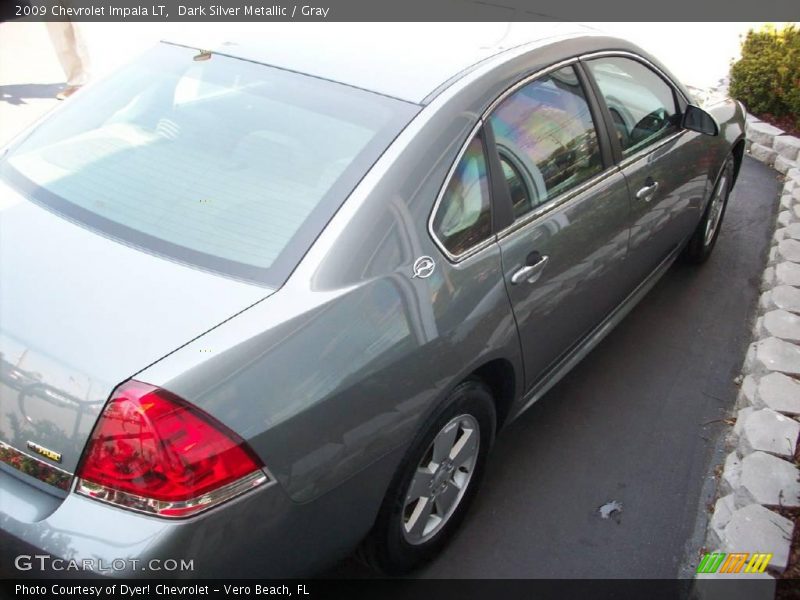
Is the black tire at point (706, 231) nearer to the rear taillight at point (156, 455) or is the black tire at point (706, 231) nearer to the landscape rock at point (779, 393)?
the landscape rock at point (779, 393)

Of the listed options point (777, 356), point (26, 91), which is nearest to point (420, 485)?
point (777, 356)

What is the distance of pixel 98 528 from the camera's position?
1.91 metres

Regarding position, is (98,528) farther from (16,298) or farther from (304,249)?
(304,249)

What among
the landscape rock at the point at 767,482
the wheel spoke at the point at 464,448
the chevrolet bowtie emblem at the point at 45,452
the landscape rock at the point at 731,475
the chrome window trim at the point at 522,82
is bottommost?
the landscape rock at the point at 731,475

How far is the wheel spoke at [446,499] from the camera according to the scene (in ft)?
9.37

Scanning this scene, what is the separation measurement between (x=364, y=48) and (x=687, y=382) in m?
2.38

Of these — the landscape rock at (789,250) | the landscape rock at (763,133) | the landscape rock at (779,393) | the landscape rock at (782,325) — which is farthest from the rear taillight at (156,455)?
the landscape rock at (763,133)

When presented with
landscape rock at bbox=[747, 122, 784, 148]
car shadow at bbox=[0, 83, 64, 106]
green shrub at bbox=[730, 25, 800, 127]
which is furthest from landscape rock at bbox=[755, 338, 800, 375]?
car shadow at bbox=[0, 83, 64, 106]

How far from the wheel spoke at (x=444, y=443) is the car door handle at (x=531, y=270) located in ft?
1.76

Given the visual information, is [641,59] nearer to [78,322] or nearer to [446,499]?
[446,499]

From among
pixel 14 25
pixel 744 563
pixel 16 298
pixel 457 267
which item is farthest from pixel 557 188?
pixel 14 25

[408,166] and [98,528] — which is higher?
[408,166]

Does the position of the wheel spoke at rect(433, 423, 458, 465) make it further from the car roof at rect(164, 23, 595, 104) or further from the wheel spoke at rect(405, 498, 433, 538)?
the car roof at rect(164, 23, 595, 104)

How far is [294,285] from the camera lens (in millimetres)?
2205
